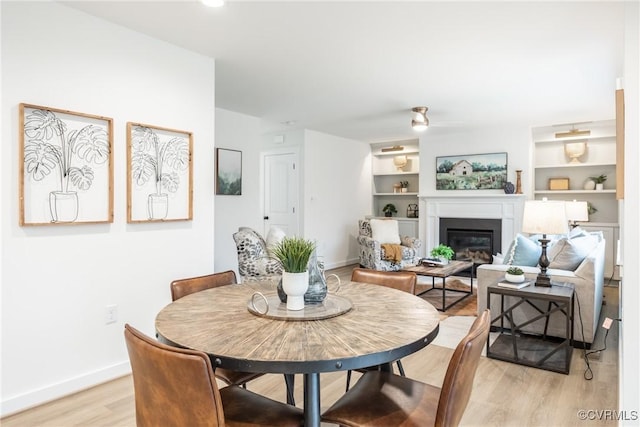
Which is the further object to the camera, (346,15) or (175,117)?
(175,117)

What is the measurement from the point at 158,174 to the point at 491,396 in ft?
8.70

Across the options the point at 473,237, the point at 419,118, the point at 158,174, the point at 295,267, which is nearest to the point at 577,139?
the point at 473,237

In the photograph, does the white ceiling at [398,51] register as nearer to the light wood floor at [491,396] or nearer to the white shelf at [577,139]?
the white shelf at [577,139]

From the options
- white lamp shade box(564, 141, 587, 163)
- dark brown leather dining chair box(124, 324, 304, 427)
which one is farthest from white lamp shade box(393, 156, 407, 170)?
dark brown leather dining chair box(124, 324, 304, 427)

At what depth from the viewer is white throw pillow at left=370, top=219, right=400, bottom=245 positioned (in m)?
6.74

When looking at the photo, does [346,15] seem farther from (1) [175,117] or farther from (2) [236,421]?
(2) [236,421]

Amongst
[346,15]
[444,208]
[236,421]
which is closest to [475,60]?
[346,15]

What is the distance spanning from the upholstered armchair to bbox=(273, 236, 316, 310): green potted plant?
4422 millimetres

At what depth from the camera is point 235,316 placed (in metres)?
1.59

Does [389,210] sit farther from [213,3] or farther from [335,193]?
[213,3]

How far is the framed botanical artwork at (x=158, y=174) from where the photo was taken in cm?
279

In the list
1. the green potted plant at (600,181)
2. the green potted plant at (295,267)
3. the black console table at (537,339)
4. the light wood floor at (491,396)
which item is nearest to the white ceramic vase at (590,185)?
the green potted plant at (600,181)

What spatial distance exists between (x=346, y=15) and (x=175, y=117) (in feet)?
4.70

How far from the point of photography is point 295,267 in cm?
160
